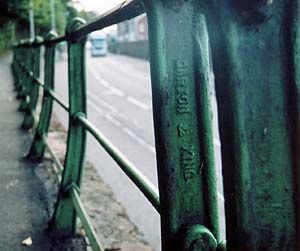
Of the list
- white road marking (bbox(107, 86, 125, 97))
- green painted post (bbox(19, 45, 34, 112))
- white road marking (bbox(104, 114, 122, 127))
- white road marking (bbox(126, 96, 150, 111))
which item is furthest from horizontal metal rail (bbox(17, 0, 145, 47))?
white road marking (bbox(107, 86, 125, 97))

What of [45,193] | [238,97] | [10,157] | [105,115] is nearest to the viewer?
[238,97]

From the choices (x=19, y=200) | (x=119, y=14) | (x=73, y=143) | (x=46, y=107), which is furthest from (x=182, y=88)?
(x=46, y=107)

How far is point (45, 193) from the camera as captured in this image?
159 inches

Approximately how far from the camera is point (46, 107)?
503 centimetres

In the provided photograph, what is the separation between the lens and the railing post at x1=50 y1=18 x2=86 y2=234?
121 inches

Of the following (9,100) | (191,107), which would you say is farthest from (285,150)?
(9,100)

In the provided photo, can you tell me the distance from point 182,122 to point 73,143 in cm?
198

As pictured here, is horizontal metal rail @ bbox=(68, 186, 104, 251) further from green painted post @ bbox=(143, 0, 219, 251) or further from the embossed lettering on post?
the embossed lettering on post

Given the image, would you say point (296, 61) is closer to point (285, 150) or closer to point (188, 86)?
point (285, 150)

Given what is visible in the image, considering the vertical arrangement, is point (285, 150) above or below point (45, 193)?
above

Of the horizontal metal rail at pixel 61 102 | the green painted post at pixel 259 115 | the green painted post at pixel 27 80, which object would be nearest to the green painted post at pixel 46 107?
the horizontal metal rail at pixel 61 102

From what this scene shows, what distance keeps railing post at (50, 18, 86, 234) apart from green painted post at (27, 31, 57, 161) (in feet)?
5.22

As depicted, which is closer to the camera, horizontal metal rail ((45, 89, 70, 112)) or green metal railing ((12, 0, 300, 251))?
green metal railing ((12, 0, 300, 251))

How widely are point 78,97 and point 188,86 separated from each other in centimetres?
192
